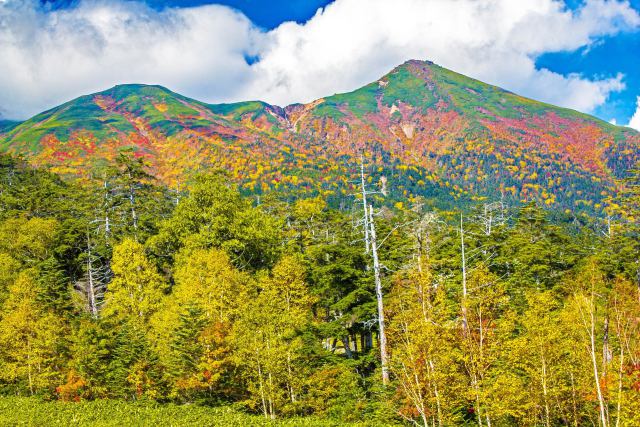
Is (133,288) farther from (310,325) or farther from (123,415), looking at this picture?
(310,325)

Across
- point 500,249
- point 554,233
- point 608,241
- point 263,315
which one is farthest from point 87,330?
point 608,241

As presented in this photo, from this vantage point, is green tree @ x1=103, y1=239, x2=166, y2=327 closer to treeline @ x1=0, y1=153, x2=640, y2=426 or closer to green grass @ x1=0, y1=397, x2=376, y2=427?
treeline @ x1=0, y1=153, x2=640, y2=426

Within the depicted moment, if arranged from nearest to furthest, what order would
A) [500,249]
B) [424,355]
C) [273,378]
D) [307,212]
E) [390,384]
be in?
1. [424,355]
2. [390,384]
3. [273,378]
4. [500,249]
5. [307,212]

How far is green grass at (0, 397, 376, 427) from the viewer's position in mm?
21453

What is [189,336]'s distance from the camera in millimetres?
27641

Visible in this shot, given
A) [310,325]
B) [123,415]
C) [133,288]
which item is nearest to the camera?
[123,415]

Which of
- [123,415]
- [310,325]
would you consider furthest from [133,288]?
[310,325]

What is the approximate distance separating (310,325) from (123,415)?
12.3 metres

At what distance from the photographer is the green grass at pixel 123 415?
21.5 meters

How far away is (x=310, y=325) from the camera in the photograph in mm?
30156

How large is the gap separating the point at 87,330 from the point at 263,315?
12.1m

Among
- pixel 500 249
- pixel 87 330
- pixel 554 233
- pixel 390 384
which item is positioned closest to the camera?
pixel 390 384

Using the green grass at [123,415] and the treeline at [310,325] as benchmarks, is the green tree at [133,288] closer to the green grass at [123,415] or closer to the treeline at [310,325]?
the treeline at [310,325]

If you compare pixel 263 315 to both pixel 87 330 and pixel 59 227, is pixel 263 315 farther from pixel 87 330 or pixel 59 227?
pixel 59 227
